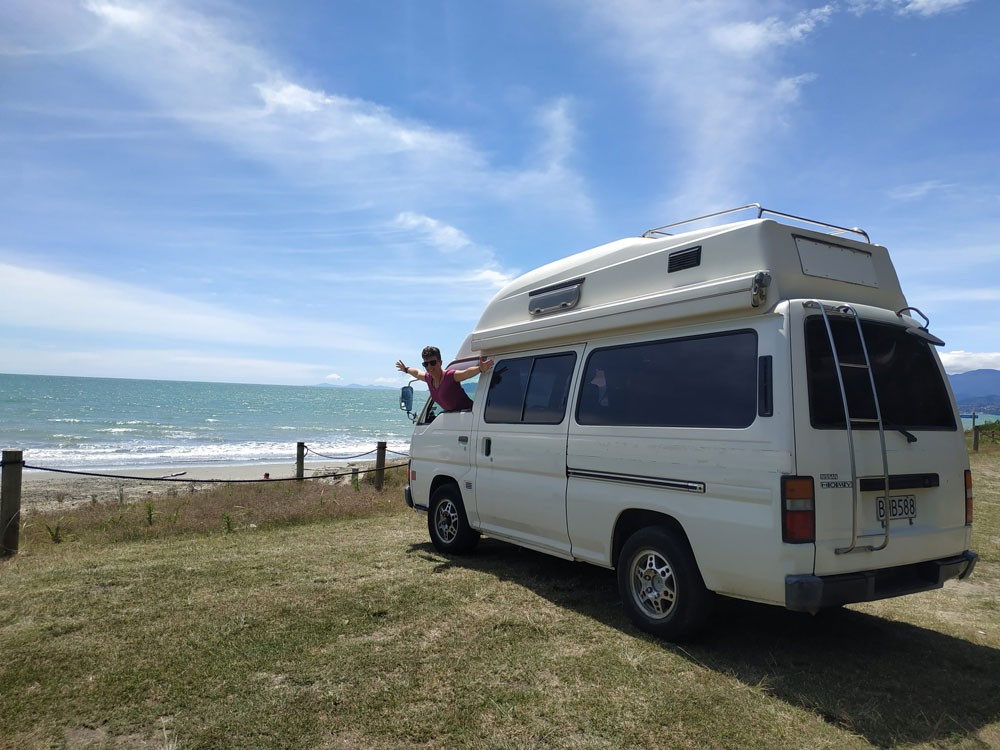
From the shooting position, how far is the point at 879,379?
14.2 ft

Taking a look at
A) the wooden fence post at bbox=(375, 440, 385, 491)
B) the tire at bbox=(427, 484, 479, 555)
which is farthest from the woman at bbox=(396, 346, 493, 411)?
the wooden fence post at bbox=(375, 440, 385, 491)

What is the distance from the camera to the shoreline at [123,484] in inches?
538

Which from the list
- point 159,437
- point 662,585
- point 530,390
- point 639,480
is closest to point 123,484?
point 530,390

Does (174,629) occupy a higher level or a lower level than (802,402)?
lower

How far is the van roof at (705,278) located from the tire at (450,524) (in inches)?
78.4

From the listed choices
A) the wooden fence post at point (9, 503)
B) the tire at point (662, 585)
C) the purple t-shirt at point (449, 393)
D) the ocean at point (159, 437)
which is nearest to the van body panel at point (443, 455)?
the purple t-shirt at point (449, 393)

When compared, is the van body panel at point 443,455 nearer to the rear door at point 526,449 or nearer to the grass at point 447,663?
the rear door at point 526,449

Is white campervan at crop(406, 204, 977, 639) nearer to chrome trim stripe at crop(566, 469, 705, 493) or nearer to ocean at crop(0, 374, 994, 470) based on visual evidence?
chrome trim stripe at crop(566, 469, 705, 493)

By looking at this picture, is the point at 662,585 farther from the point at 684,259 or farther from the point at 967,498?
the point at 684,259

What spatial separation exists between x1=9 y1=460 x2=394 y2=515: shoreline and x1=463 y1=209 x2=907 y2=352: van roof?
317 inches

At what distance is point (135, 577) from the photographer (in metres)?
6.02

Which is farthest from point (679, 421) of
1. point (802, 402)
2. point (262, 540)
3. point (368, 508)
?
point (368, 508)

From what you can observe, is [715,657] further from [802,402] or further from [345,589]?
[345,589]

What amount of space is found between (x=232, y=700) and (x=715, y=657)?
114 inches
